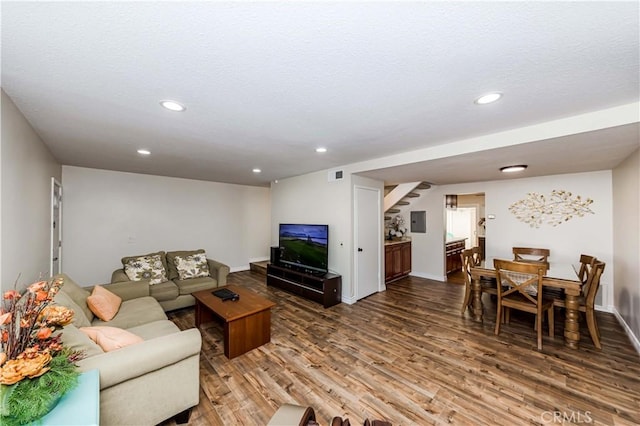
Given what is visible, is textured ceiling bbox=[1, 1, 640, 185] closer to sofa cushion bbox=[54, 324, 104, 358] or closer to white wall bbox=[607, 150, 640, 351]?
white wall bbox=[607, 150, 640, 351]

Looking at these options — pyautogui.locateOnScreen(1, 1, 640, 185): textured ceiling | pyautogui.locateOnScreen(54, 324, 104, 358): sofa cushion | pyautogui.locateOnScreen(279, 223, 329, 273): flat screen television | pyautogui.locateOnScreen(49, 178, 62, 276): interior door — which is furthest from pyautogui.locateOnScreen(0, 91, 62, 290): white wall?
pyautogui.locateOnScreen(279, 223, 329, 273): flat screen television

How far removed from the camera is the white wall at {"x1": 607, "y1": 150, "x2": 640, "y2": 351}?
2664 mm

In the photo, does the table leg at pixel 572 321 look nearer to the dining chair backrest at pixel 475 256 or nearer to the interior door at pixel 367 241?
the dining chair backrest at pixel 475 256

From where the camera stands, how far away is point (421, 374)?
2266mm

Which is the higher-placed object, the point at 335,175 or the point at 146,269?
the point at 335,175

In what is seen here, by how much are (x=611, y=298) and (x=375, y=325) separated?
145 inches

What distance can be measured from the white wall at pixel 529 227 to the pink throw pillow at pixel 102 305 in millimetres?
5686

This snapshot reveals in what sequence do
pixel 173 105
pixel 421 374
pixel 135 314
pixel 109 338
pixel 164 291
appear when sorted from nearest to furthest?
pixel 109 338
pixel 173 105
pixel 421 374
pixel 135 314
pixel 164 291

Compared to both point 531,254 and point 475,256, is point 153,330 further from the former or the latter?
point 531,254

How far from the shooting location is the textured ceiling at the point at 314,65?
1034 mm

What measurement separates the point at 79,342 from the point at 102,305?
3.89ft

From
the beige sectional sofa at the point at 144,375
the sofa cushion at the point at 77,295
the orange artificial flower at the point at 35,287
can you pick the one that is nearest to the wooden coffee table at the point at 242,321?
the beige sectional sofa at the point at 144,375

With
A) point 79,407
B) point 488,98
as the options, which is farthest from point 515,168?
point 79,407

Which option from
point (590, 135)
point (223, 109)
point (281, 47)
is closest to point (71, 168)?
point (223, 109)
